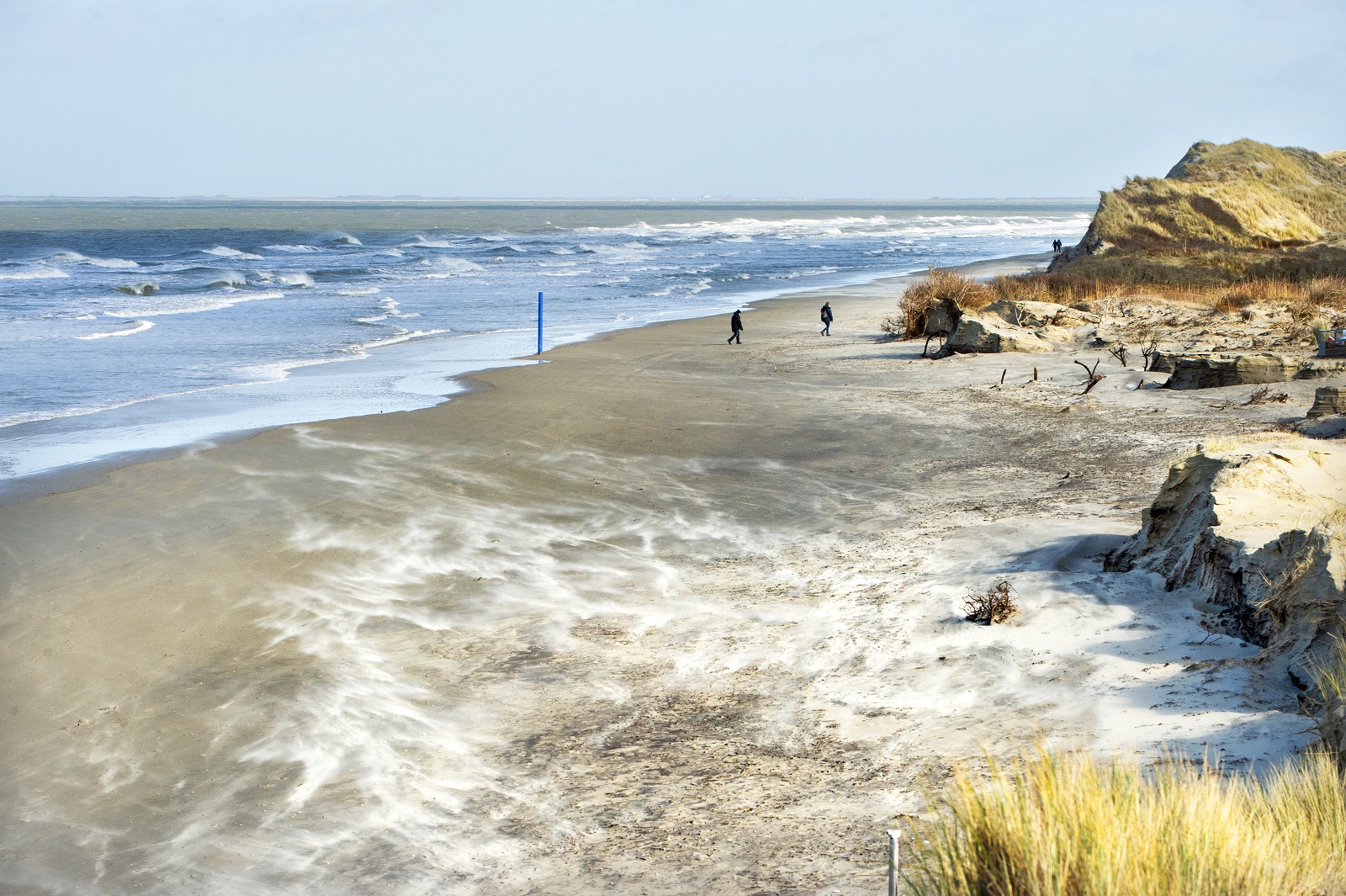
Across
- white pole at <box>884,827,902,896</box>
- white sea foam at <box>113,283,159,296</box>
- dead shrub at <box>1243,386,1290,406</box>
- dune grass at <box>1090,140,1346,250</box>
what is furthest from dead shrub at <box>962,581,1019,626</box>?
white sea foam at <box>113,283,159,296</box>

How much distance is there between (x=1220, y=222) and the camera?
36.0 metres

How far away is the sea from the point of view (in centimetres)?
1897

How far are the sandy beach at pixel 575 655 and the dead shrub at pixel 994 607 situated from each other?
0.19 m

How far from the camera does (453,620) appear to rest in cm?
949

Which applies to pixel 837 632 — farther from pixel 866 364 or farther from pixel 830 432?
pixel 866 364

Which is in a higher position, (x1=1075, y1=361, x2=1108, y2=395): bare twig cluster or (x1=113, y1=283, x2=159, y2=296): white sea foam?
(x1=1075, y1=361, x2=1108, y2=395): bare twig cluster

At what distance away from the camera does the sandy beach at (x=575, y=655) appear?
5922 mm

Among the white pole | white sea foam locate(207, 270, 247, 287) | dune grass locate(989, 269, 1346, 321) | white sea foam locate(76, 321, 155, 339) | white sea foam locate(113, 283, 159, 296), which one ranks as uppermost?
dune grass locate(989, 269, 1346, 321)

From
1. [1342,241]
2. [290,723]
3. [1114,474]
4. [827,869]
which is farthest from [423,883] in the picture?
[1342,241]

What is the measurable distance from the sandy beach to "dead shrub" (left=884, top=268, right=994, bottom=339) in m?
9.72

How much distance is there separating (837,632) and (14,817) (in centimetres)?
553

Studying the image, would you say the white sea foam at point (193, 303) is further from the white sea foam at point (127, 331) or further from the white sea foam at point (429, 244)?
the white sea foam at point (429, 244)

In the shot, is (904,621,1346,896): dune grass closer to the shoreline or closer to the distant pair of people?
the shoreline

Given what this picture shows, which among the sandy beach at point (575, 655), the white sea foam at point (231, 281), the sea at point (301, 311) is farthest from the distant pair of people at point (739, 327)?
the white sea foam at point (231, 281)
